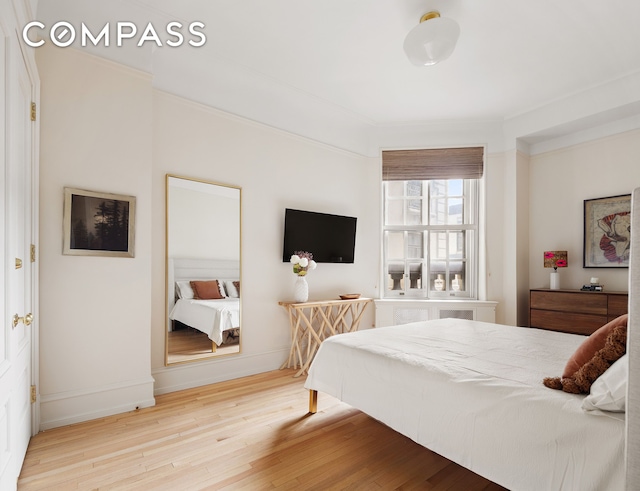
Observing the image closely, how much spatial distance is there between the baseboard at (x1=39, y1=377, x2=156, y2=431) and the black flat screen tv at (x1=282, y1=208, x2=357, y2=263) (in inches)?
→ 72.8

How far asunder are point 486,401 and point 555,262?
3321mm

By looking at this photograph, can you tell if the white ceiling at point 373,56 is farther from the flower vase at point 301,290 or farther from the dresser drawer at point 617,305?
the dresser drawer at point 617,305

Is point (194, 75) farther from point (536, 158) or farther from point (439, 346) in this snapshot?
point (536, 158)

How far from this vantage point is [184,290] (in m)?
3.28

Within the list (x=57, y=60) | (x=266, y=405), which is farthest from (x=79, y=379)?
(x=57, y=60)

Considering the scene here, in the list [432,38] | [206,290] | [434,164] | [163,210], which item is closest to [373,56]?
[432,38]

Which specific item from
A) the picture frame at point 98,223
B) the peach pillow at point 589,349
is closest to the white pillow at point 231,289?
the picture frame at point 98,223

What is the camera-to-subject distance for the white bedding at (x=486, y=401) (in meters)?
1.31

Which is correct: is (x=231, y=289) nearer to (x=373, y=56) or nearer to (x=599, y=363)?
(x=373, y=56)

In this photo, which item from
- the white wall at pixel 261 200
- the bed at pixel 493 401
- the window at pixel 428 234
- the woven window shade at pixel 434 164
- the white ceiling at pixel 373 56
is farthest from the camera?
the window at pixel 428 234

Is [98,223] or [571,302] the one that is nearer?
[98,223]

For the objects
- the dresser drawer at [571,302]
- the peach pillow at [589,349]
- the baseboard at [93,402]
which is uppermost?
the peach pillow at [589,349]

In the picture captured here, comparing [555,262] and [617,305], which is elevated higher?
[555,262]

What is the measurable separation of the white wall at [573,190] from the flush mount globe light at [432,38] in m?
2.66
